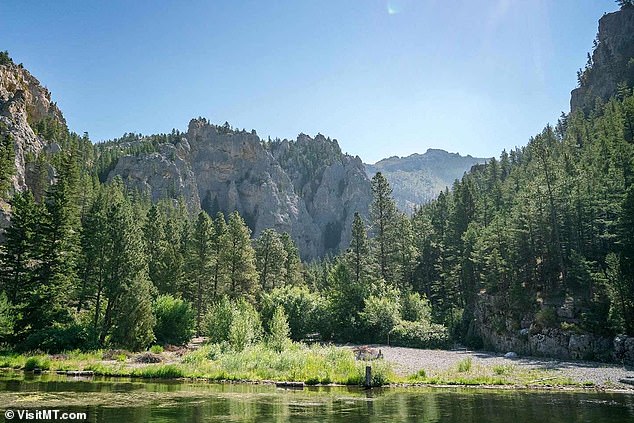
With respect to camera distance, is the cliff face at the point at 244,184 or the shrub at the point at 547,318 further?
the cliff face at the point at 244,184

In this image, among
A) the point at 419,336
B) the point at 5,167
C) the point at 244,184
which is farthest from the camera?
the point at 244,184

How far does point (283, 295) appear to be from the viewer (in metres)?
56.9

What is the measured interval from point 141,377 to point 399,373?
1691 cm

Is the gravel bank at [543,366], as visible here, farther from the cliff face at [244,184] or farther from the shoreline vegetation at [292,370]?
the cliff face at [244,184]

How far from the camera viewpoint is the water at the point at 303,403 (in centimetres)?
1566

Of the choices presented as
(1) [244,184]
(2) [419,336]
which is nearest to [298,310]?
(2) [419,336]

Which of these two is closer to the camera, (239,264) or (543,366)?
(543,366)

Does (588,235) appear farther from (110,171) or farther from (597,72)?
(110,171)

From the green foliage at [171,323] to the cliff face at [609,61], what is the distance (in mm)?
117571

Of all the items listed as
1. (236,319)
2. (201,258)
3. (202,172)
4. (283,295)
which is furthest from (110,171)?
(236,319)

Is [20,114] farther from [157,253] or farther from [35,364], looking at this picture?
[35,364]

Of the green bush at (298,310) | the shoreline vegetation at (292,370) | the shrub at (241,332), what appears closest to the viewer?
the shoreline vegetation at (292,370)

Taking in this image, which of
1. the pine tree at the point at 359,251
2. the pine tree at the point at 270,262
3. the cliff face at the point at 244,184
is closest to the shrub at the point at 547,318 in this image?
the pine tree at the point at 359,251

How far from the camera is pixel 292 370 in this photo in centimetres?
2803
